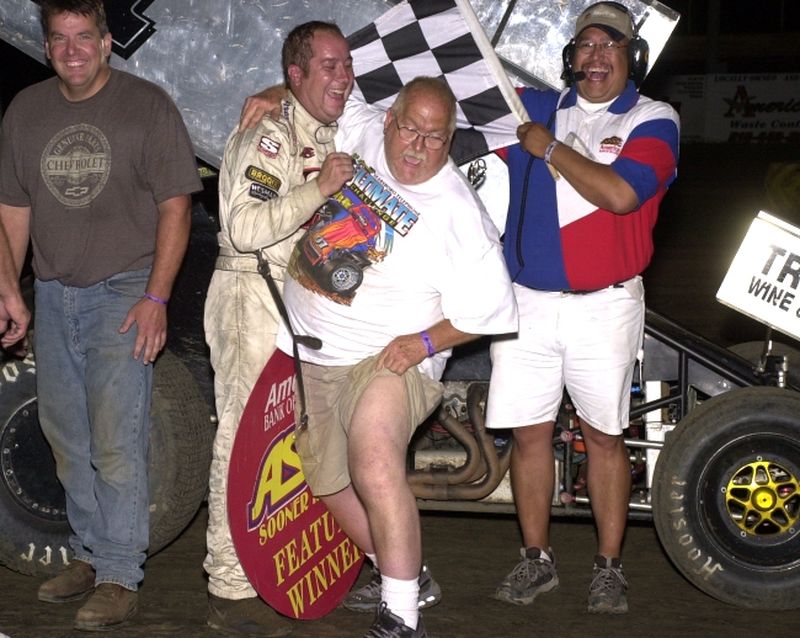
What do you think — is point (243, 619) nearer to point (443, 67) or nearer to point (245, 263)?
point (245, 263)

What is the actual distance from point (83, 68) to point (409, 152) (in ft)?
3.97

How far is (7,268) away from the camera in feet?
15.6

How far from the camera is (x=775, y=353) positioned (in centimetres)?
593

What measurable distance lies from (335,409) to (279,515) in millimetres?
498

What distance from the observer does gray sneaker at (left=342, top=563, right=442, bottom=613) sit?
4.87 meters

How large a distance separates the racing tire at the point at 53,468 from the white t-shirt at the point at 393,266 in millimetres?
824

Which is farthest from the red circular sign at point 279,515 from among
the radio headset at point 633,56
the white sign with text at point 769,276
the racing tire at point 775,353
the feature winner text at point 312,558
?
the racing tire at point 775,353

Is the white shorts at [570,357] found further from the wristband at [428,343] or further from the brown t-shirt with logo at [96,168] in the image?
the brown t-shirt with logo at [96,168]

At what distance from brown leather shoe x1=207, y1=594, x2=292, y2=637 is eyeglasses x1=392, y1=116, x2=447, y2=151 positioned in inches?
69.7

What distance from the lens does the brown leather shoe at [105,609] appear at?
4.59 meters

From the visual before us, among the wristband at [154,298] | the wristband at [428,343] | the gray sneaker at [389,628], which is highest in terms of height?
the wristband at [154,298]

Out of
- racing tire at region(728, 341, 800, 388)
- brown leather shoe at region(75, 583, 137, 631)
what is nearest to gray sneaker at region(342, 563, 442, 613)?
brown leather shoe at region(75, 583, 137, 631)

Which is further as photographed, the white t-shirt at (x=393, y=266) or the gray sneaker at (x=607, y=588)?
the gray sneaker at (x=607, y=588)

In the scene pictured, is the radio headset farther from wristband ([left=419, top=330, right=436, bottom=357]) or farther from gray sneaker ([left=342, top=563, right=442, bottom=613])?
gray sneaker ([left=342, top=563, right=442, bottom=613])
